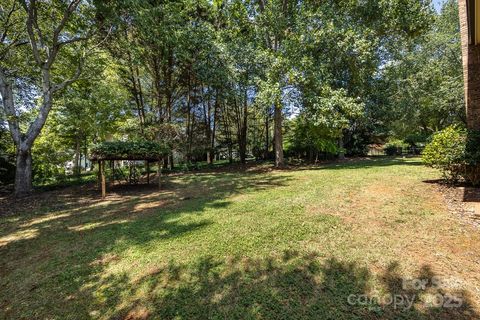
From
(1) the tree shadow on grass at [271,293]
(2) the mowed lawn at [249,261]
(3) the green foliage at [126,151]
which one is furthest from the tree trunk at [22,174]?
(1) the tree shadow on grass at [271,293]

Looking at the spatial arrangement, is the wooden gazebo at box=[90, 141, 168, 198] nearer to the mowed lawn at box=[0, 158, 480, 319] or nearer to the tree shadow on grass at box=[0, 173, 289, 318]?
the tree shadow on grass at box=[0, 173, 289, 318]

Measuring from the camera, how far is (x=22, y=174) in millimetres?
9281

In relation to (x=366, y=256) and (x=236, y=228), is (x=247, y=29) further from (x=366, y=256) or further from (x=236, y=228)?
(x=366, y=256)

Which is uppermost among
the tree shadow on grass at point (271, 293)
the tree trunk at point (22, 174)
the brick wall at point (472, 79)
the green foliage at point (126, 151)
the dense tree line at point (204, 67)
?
the dense tree line at point (204, 67)

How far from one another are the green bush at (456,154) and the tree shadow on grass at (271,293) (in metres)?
4.48

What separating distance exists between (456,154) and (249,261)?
20.0 feet

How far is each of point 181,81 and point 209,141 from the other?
15.3 ft

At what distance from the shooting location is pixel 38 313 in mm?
2570

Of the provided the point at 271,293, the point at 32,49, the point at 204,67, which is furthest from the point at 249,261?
the point at 204,67

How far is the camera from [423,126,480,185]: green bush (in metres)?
5.69

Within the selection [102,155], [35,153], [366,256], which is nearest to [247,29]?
[102,155]

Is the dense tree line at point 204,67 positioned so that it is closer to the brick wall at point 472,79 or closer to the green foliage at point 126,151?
the green foliage at point 126,151

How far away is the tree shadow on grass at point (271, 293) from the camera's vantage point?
2.36 meters

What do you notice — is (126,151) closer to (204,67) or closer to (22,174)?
(22,174)
